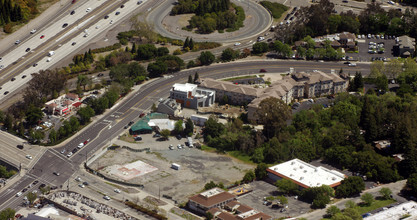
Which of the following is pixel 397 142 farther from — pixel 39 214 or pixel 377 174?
pixel 39 214

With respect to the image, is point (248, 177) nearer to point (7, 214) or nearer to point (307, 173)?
point (307, 173)

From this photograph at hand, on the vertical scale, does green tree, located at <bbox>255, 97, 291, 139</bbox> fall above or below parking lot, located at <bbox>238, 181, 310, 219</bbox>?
above

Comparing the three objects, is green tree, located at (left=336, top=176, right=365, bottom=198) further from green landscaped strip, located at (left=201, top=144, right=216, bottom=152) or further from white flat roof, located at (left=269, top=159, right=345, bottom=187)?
green landscaped strip, located at (left=201, top=144, right=216, bottom=152)

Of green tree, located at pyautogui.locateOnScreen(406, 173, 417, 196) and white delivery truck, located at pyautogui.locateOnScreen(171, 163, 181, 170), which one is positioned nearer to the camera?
green tree, located at pyautogui.locateOnScreen(406, 173, 417, 196)

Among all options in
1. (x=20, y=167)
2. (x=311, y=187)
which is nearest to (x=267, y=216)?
(x=311, y=187)

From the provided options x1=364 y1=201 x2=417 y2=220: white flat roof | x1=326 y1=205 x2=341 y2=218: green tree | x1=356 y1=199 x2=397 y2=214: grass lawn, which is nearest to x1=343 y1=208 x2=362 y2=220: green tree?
x1=326 y1=205 x2=341 y2=218: green tree

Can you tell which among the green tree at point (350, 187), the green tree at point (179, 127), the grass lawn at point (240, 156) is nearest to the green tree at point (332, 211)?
the green tree at point (350, 187)

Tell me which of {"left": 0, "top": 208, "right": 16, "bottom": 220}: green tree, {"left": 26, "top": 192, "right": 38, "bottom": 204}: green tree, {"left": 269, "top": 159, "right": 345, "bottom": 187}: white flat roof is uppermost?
{"left": 0, "top": 208, "right": 16, "bottom": 220}: green tree
